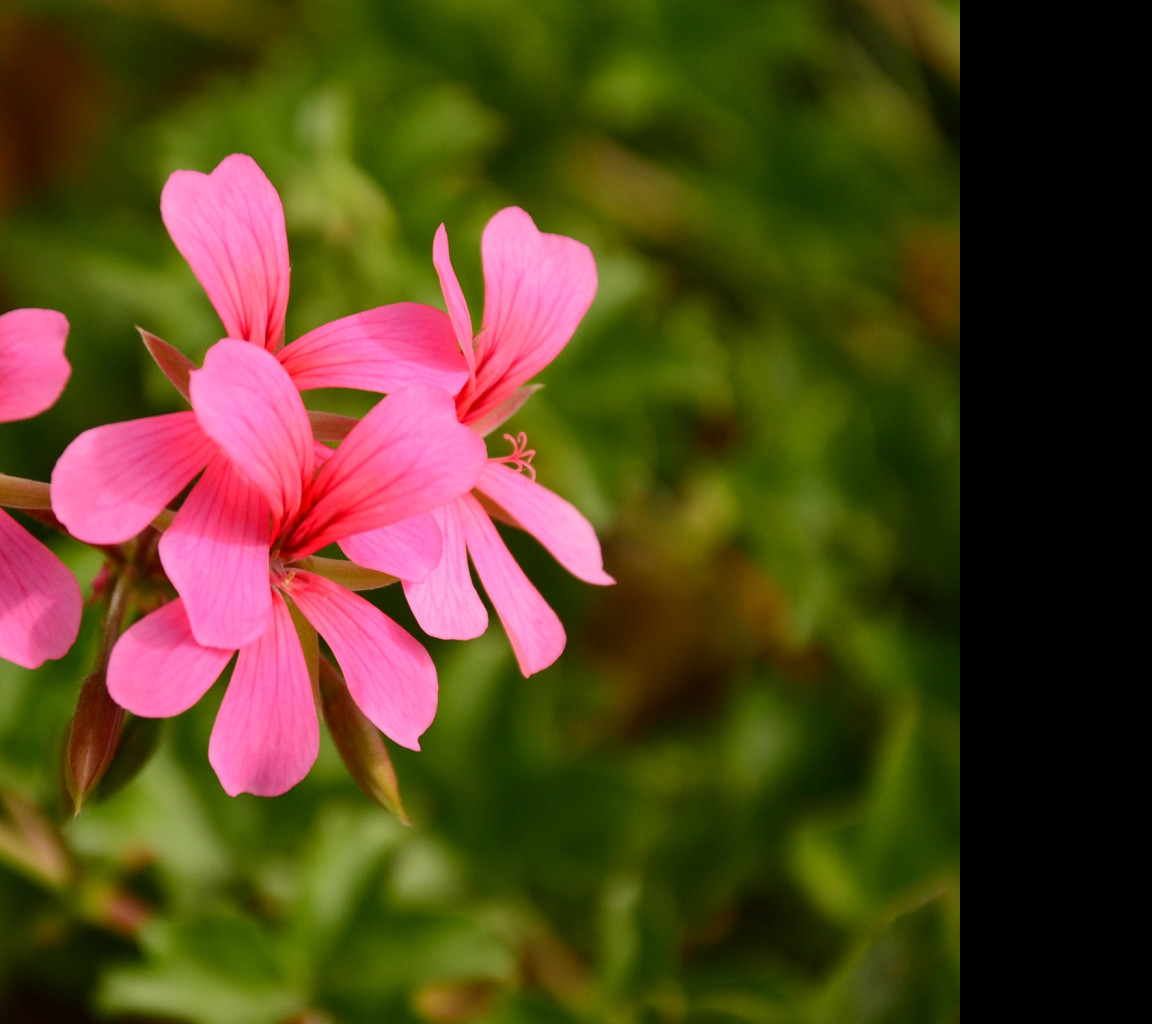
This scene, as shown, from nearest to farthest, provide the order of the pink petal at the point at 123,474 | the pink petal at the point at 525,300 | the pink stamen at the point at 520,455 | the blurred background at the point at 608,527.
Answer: the pink petal at the point at 123,474 < the pink petal at the point at 525,300 < the pink stamen at the point at 520,455 < the blurred background at the point at 608,527

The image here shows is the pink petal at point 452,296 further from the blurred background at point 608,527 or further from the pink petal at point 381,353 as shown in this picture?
the blurred background at point 608,527

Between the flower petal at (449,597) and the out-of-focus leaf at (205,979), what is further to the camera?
the out-of-focus leaf at (205,979)

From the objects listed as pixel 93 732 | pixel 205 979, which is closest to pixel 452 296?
pixel 93 732

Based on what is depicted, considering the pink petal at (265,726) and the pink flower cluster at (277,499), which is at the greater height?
the pink flower cluster at (277,499)

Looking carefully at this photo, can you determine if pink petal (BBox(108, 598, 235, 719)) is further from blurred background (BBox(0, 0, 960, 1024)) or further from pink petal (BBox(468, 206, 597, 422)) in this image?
blurred background (BBox(0, 0, 960, 1024))

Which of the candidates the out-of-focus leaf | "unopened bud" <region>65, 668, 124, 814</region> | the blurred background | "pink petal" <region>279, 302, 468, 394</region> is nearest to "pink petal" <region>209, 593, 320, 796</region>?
"unopened bud" <region>65, 668, 124, 814</region>

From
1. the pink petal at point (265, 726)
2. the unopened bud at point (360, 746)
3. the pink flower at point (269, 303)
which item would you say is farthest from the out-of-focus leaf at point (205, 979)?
the pink flower at point (269, 303)
